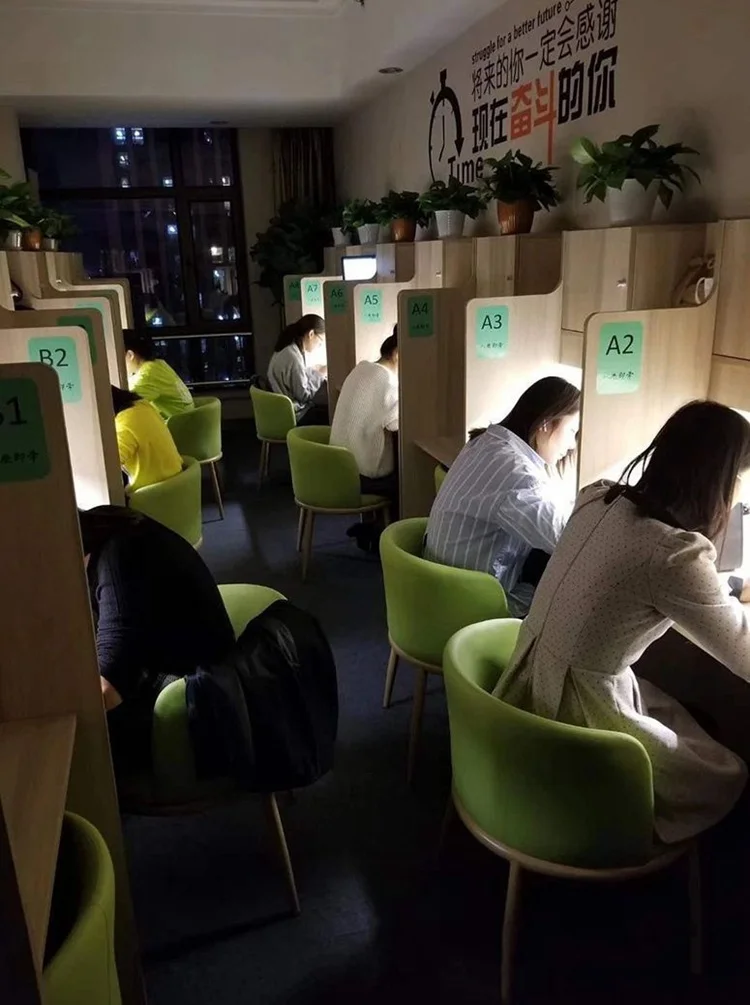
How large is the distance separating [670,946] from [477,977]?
424mm

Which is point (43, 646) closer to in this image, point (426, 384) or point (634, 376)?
point (634, 376)

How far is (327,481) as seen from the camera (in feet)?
11.3

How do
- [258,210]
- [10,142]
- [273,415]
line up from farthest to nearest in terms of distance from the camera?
[258,210] < [10,142] < [273,415]

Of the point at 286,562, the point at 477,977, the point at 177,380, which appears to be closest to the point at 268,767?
the point at 477,977

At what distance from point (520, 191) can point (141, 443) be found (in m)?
1.77

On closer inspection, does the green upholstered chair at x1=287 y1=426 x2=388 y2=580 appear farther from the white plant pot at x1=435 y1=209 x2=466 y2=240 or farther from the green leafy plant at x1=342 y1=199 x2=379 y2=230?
the green leafy plant at x1=342 y1=199 x2=379 y2=230

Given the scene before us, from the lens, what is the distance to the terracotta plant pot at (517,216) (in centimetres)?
327

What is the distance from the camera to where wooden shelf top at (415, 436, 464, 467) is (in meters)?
3.12

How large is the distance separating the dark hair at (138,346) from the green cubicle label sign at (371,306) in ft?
4.14

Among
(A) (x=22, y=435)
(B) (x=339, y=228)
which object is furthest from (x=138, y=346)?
(A) (x=22, y=435)

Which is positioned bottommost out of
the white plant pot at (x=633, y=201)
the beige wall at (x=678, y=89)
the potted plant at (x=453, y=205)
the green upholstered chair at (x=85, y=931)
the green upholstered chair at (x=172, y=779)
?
the green upholstered chair at (x=172, y=779)

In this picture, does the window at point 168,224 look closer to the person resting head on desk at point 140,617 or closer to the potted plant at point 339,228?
the potted plant at point 339,228

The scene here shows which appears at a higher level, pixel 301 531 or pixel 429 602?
pixel 429 602

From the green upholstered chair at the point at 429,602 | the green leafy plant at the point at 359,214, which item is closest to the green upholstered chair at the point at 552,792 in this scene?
the green upholstered chair at the point at 429,602
